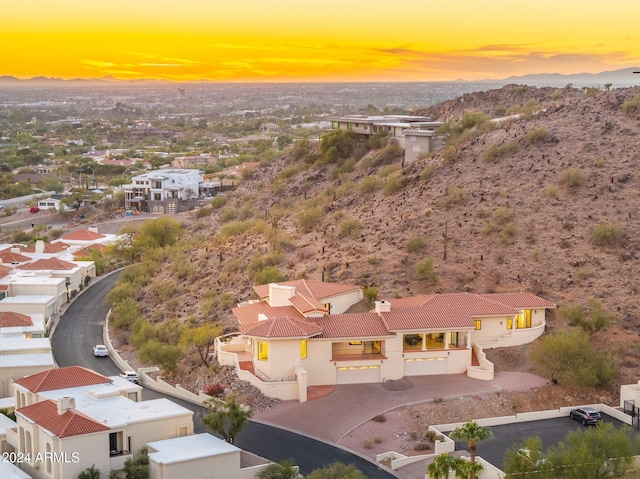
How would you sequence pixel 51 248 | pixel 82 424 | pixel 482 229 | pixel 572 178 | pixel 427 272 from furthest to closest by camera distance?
1. pixel 51 248
2. pixel 572 178
3. pixel 482 229
4. pixel 427 272
5. pixel 82 424

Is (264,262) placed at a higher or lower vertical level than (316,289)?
lower

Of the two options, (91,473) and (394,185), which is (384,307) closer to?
(91,473)

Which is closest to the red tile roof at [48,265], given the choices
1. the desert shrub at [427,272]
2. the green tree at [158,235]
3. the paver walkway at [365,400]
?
the green tree at [158,235]

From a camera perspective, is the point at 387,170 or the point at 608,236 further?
the point at 387,170

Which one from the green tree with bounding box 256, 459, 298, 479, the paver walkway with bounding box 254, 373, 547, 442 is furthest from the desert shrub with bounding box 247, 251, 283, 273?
the green tree with bounding box 256, 459, 298, 479

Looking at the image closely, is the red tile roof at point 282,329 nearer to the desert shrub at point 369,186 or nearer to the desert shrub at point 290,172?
the desert shrub at point 369,186

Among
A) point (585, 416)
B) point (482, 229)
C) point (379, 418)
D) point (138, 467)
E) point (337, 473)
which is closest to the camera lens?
point (337, 473)

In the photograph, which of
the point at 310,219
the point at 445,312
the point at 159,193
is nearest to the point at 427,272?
the point at 445,312

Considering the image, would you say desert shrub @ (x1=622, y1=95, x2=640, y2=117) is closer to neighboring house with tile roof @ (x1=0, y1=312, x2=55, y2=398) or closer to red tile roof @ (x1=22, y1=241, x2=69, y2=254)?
neighboring house with tile roof @ (x1=0, y1=312, x2=55, y2=398)
